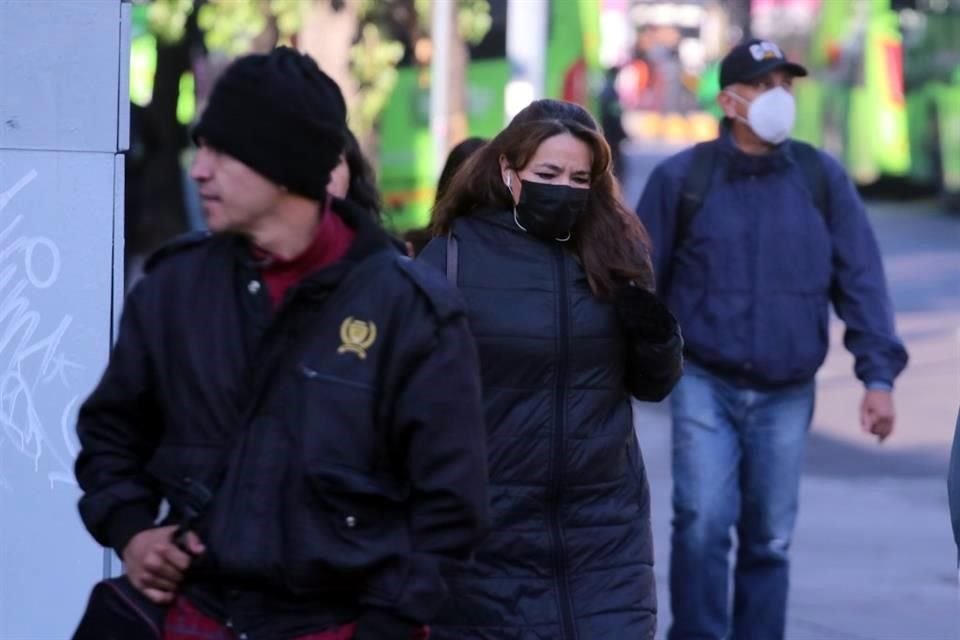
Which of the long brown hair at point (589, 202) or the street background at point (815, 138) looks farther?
the street background at point (815, 138)

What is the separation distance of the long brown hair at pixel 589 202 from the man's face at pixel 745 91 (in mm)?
1601

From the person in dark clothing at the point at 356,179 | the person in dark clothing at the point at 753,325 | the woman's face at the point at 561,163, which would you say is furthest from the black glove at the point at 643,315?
the person in dark clothing at the point at 753,325

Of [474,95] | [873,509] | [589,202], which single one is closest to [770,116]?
[589,202]

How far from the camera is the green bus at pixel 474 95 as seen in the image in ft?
59.5

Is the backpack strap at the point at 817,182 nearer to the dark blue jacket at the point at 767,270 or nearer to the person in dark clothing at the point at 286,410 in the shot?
the dark blue jacket at the point at 767,270

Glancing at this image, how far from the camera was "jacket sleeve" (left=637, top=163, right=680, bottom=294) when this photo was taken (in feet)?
19.6

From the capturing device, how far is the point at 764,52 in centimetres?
610

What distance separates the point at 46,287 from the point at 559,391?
122cm

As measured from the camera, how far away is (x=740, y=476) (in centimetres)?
604

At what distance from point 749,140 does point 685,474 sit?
976 mm

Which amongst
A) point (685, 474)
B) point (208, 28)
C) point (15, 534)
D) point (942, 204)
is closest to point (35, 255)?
point (15, 534)

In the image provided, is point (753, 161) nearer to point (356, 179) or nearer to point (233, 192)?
point (356, 179)

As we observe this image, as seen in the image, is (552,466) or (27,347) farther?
(27,347)

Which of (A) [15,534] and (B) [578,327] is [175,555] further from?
(A) [15,534]
